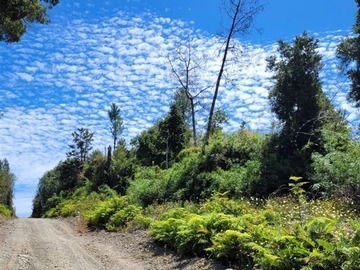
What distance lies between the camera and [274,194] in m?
14.6

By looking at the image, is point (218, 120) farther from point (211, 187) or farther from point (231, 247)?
point (231, 247)

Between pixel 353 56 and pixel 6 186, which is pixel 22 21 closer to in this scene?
pixel 353 56

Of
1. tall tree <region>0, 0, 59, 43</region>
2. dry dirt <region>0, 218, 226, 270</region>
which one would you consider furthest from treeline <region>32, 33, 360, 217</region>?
tall tree <region>0, 0, 59, 43</region>

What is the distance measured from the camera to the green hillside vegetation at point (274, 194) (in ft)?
20.7

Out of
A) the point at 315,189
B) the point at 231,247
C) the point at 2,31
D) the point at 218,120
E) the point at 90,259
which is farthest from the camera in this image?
the point at 218,120

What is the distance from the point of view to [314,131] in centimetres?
1734

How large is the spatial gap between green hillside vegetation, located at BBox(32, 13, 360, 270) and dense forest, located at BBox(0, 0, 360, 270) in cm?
3

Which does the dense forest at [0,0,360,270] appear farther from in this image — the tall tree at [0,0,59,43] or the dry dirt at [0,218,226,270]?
the tall tree at [0,0,59,43]

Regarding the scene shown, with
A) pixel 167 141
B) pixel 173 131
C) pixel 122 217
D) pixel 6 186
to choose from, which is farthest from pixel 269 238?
pixel 6 186

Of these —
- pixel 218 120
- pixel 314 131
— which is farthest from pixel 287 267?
pixel 218 120

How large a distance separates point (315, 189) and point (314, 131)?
16.2 ft

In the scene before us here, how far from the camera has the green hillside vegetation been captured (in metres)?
6.32

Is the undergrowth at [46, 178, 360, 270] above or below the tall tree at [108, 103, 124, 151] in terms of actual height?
below

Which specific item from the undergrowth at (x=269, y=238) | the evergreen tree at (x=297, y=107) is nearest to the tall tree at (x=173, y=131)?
the evergreen tree at (x=297, y=107)
